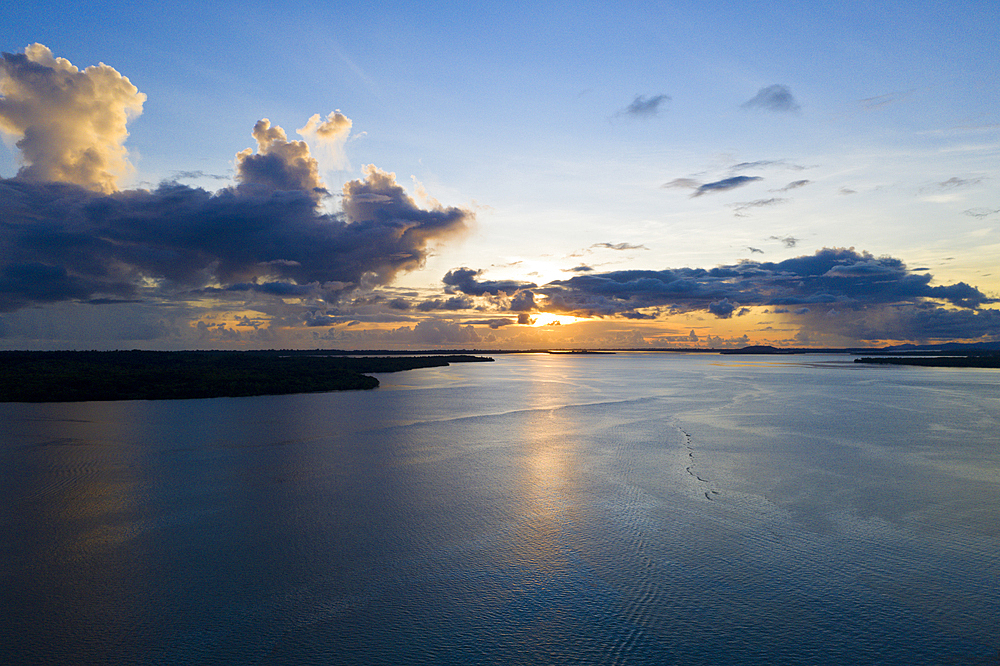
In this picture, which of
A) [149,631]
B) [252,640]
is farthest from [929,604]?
[149,631]

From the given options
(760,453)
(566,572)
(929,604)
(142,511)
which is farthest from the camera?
(760,453)

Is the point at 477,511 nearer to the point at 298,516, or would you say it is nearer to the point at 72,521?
the point at 298,516

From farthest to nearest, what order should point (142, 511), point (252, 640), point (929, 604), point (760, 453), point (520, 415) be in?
point (520, 415), point (760, 453), point (142, 511), point (929, 604), point (252, 640)

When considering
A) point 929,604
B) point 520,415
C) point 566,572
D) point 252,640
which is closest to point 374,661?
point 252,640

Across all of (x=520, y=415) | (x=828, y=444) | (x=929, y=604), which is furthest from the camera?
(x=520, y=415)

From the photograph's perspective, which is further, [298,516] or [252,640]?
[298,516]

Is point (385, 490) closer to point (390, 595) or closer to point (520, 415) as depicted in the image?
point (390, 595)
